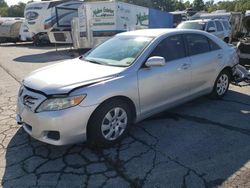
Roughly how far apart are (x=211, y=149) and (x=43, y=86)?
2400mm

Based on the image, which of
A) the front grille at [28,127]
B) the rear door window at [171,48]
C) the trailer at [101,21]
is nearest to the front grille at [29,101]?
the front grille at [28,127]

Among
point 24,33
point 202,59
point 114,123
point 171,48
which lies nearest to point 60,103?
point 114,123

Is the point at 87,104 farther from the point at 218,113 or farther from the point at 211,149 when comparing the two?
the point at 218,113

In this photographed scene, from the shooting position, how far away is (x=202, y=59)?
5281 millimetres

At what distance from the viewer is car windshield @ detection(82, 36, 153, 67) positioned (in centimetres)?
432

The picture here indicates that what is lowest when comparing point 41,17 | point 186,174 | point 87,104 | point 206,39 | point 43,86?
point 186,174

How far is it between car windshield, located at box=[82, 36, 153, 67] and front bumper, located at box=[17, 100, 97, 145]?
1048 millimetres

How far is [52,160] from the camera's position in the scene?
12.0 feet

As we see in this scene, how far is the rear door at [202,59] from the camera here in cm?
512

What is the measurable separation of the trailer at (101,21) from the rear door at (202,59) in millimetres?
7436

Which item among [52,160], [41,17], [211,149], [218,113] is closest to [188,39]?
[218,113]

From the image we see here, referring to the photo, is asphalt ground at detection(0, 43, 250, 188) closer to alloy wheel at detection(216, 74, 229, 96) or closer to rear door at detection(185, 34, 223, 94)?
rear door at detection(185, 34, 223, 94)

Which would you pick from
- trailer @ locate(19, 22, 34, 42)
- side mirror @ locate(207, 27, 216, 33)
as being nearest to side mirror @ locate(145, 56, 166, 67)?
side mirror @ locate(207, 27, 216, 33)

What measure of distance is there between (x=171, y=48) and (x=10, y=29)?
1976 cm
